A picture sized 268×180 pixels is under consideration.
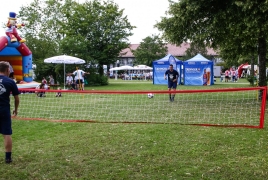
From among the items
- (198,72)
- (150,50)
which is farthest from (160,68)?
(150,50)

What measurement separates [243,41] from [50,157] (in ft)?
38.8

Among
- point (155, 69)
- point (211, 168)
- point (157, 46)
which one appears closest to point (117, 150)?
point (211, 168)

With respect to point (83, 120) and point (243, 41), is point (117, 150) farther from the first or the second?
point (243, 41)

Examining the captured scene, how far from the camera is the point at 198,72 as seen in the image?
31.7 meters

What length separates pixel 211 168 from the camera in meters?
5.19

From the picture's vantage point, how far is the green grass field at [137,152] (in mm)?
5062

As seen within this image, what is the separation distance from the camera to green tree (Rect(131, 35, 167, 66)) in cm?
6588

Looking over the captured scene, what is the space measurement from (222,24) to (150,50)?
53.7 m

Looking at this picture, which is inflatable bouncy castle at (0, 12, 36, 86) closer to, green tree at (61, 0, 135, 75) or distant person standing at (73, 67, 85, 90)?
distant person standing at (73, 67, 85, 90)

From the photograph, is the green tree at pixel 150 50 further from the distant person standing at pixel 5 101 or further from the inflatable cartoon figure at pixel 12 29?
the distant person standing at pixel 5 101

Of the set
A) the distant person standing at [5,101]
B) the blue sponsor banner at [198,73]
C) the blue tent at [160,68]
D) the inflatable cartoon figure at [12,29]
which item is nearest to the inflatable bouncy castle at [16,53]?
the inflatable cartoon figure at [12,29]

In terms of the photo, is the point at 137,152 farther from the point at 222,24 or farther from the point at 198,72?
the point at 198,72

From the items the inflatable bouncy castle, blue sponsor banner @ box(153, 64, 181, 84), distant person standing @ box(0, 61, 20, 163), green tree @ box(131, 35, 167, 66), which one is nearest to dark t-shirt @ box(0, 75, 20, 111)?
distant person standing @ box(0, 61, 20, 163)

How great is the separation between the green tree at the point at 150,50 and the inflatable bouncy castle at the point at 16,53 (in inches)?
1761
